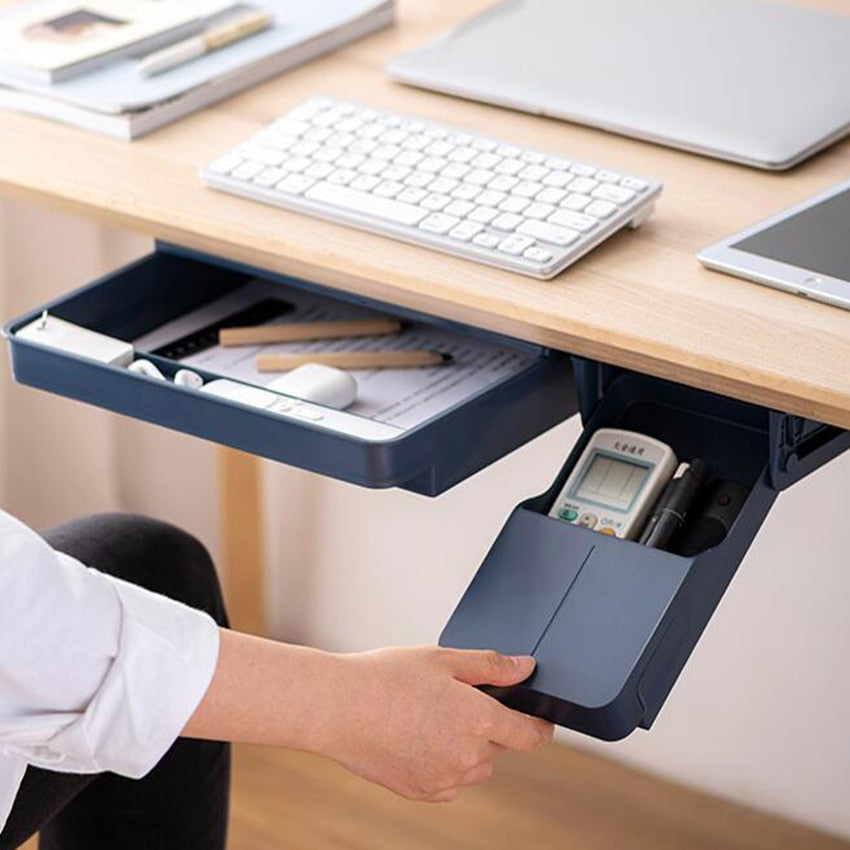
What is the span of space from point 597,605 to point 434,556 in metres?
0.96

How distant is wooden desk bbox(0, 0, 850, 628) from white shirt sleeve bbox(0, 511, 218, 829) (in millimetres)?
272

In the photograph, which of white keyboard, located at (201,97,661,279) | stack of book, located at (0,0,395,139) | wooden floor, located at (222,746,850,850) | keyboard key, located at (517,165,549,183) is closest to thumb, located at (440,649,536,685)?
white keyboard, located at (201,97,661,279)

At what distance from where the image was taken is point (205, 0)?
1.41 m

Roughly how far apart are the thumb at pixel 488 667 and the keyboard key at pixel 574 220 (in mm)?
266

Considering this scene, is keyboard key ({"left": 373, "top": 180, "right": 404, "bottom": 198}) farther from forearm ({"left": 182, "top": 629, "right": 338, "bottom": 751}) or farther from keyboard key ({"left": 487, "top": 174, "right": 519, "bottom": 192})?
forearm ({"left": 182, "top": 629, "right": 338, "bottom": 751})

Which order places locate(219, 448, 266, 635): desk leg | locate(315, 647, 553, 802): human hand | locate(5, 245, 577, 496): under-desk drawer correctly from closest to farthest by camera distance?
locate(315, 647, 553, 802): human hand, locate(5, 245, 577, 496): under-desk drawer, locate(219, 448, 266, 635): desk leg

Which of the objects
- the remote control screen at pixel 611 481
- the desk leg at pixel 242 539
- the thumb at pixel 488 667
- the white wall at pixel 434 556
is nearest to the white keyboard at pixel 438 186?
the remote control screen at pixel 611 481

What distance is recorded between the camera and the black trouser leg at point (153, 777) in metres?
1.23

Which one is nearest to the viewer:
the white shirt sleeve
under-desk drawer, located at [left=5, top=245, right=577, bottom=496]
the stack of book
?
the white shirt sleeve

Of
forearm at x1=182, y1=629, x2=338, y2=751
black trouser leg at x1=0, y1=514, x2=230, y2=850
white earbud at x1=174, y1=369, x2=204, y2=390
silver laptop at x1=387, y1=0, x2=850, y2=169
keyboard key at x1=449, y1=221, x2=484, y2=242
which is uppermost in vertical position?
silver laptop at x1=387, y1=0, x2=850, y2=169

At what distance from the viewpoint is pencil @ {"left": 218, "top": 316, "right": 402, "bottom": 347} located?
120 centimetres

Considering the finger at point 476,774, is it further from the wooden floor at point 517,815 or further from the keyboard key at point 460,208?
the wooden floor at point 517,815

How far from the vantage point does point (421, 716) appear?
3.11 feet

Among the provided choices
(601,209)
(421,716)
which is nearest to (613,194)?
(601,209)
